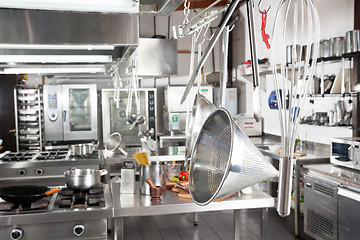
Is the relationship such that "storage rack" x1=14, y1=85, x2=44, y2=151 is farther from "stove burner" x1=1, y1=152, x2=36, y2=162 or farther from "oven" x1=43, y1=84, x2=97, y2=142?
"stove burner" x1=1, y1=152, x2=36, y2=162


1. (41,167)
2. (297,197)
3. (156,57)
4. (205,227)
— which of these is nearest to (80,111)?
(156,57)

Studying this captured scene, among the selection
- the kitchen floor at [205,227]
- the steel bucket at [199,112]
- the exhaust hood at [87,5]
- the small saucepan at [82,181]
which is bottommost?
the kitchen floor at [205,227]

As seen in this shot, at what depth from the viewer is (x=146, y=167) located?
273 centimetres

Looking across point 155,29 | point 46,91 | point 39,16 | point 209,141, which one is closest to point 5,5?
point 39,16

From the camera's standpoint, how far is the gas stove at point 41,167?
4004mm

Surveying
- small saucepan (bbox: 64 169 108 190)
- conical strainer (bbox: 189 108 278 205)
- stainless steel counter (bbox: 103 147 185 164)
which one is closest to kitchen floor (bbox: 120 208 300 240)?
stainless steel counter (bbox: 103 147 185 164)

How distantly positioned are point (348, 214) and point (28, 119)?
532 centimetres

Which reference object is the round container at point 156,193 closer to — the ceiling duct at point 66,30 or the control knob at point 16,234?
the control knob at point 16,234

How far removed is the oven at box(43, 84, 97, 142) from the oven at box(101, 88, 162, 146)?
0.63ft

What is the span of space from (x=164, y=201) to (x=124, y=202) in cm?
25

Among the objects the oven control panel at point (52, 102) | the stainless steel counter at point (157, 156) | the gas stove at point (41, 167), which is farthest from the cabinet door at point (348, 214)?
the oven control panel at point (52, 102)

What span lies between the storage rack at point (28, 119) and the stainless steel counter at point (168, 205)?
177 inches

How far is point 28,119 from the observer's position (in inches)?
264

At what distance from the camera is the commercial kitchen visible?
1018mm
